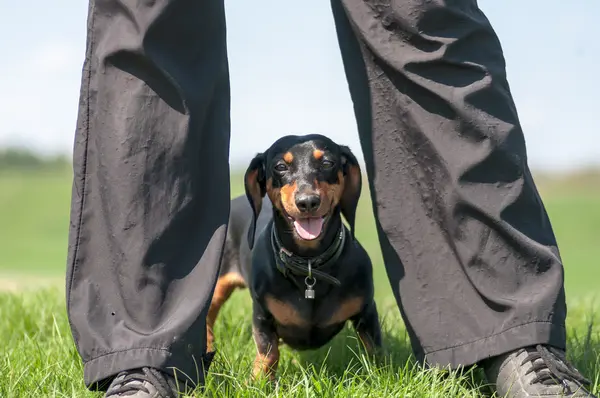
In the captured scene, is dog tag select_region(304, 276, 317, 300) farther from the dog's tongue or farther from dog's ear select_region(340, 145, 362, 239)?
dog's ear select_region(340, 145, 362, 239)

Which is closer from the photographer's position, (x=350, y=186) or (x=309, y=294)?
(x=309, y=294)

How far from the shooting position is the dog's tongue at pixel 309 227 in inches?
120

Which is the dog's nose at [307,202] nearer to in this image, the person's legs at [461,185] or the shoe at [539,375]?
the person's legs at [461,185]

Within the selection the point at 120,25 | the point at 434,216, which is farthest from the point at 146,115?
the point at 434,216

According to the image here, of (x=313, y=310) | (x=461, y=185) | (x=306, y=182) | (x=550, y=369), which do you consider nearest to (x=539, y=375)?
(x=550, y=369)

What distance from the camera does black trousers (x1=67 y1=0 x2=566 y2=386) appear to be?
212 centimetres

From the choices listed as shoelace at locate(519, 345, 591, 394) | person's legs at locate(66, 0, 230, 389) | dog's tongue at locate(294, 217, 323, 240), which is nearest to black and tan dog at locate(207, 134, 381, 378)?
dog's tongue at locate(294, 217, 323, 240)

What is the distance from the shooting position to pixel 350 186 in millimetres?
3238

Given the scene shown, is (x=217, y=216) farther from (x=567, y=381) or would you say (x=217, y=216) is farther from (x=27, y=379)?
(x=567, y=381)

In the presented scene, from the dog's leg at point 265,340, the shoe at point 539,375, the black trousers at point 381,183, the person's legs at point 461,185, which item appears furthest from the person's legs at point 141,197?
the shoe at point 539,375

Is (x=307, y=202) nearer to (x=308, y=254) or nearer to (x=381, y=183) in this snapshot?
(x=308, y=254)

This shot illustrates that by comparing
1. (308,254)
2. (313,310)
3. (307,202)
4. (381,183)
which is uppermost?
(381,183)

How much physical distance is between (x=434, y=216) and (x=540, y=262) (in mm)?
325

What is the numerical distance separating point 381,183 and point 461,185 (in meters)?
0.28
